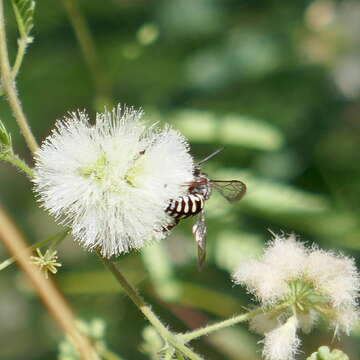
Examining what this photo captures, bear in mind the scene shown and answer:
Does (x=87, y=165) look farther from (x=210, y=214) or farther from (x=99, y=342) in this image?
(x=210, y=214)

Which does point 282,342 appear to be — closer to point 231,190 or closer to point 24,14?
point 231,190

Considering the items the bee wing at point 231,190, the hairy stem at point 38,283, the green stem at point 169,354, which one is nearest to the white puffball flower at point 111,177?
the hairy stem at point 38,283

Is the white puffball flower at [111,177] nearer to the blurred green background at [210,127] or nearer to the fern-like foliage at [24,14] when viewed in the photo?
the fern-like foliage at [24,14]

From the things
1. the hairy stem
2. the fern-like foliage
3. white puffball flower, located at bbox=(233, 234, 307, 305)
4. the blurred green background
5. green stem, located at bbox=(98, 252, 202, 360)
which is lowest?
the blurred green background

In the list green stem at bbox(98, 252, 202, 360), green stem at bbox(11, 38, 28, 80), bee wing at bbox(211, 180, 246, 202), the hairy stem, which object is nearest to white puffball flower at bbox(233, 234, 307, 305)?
green stem at bbox(98, 252, 202, 360)

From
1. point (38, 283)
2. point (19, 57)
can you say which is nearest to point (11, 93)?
point (19, 57)

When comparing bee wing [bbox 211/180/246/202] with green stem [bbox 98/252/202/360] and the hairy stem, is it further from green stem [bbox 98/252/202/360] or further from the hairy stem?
the hairy stem
